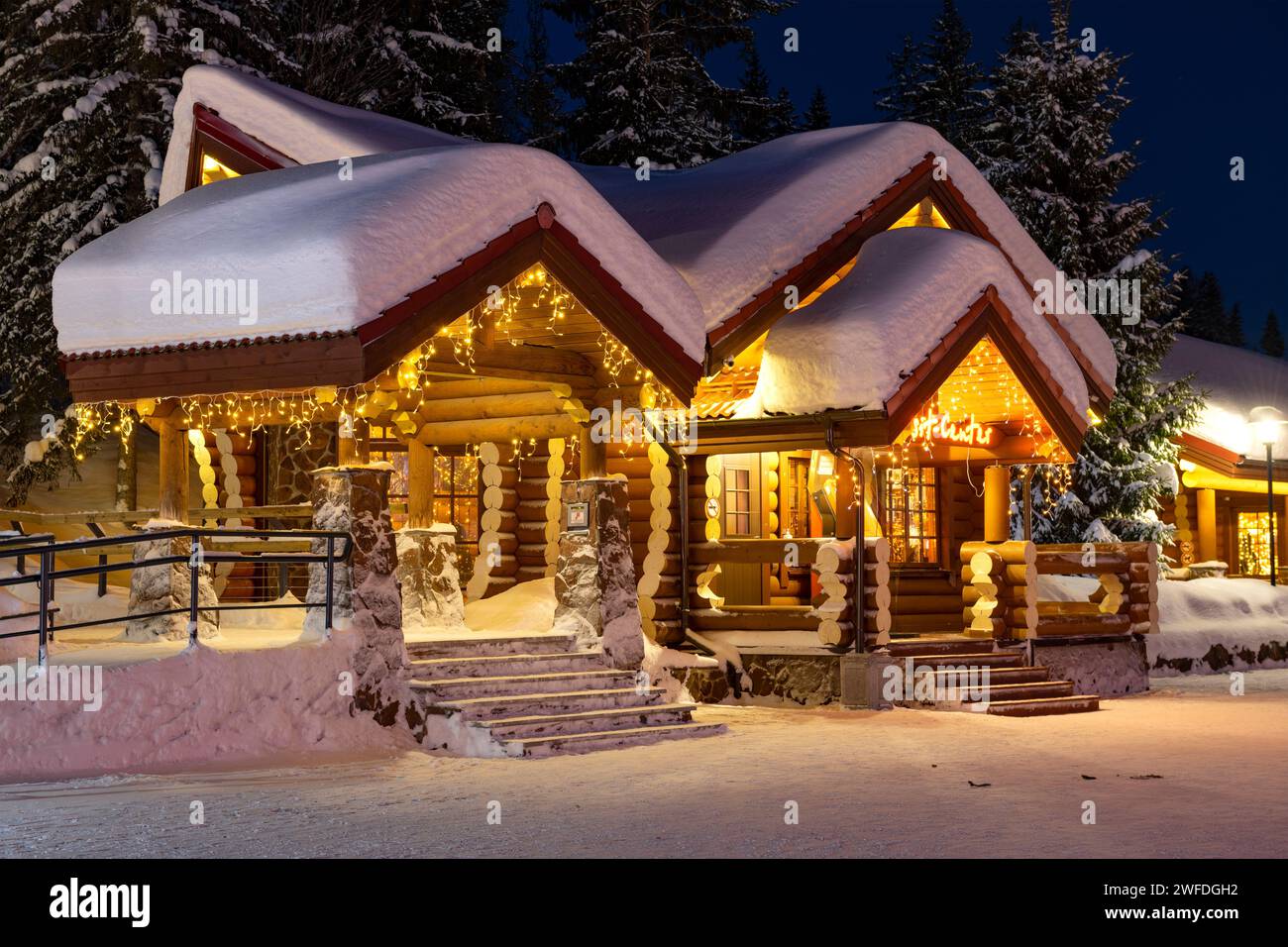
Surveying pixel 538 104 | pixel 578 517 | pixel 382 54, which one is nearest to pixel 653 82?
pixel 382 54

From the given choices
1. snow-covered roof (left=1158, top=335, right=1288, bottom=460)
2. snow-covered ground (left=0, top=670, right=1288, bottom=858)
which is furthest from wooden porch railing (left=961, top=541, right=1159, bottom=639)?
snow-covered roof (left=1158, top=335, right=1288, bottom=460)

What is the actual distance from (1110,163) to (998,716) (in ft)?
53.8

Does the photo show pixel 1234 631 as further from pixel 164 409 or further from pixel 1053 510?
pixel 164 409

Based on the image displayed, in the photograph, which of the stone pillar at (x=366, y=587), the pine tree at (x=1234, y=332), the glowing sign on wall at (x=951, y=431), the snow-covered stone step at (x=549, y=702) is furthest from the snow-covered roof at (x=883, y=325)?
the pine tree at (x=1234, y=332)

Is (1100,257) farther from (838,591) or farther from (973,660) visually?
(838,591)

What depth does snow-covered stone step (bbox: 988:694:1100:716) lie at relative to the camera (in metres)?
17.2

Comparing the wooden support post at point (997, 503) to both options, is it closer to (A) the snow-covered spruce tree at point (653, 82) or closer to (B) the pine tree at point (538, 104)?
(A) the snow-covered spruce tree at point (653, 82)

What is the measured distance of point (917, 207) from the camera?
21469mm

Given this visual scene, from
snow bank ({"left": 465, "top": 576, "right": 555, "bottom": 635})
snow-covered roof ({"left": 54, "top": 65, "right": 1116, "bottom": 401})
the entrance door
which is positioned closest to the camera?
snow-covered roof ({"left": 54, "top": 65, "right": 1116, "bottom": 401})

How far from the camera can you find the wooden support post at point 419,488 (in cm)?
1750

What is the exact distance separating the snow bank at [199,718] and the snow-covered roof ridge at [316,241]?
268 cm

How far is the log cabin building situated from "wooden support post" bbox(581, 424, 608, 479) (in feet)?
0.18

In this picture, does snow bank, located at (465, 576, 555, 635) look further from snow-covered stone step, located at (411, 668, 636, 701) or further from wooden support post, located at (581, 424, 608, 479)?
wooden support post, located at (581, 424, 608, 479)

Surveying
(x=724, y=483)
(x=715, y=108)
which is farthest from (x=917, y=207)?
(x=715, y=108)
